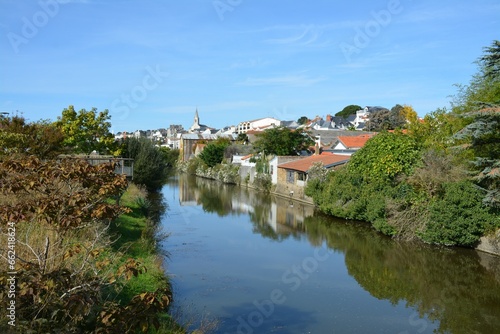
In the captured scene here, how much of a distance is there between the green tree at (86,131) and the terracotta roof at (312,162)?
14.2 metres

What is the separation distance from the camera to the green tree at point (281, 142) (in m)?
46.9

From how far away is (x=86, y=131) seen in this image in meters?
32.2

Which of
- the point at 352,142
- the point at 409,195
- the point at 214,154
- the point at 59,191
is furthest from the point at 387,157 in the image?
the point at 214,154

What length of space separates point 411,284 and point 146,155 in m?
24.3

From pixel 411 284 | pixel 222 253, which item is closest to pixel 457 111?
pixel 411 284

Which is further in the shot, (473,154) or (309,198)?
(309,198)

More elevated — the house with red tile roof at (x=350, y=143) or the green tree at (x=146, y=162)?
the house with red tile roof at (x=350, y=143)

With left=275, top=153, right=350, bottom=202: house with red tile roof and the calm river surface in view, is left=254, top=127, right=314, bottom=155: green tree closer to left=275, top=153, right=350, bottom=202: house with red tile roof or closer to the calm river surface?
left=275, top=153, right=350, bottom=202: house with red tile roof

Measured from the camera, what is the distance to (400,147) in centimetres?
2452

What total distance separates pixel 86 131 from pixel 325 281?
2270 cm

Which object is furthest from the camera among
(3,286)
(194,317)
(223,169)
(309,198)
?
(223,169)

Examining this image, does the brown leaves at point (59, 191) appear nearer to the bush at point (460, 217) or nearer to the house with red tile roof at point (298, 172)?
the bush at point (460, 217)

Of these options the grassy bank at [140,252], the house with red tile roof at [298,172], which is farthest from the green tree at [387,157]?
the grassy bank at [140,252]

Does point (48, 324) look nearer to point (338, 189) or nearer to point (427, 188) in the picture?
point (427, 188)
